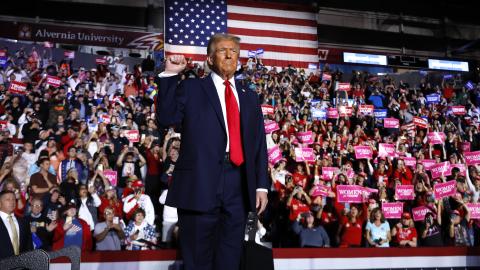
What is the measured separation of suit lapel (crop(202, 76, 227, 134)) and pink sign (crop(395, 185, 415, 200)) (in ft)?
19.2

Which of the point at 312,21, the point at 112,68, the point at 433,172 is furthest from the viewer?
the point at 312,21

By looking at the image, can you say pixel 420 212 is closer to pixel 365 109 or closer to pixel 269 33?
pixel 365 109

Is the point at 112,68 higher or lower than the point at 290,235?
higher

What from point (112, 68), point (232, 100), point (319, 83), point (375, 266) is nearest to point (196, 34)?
point (112, 68)

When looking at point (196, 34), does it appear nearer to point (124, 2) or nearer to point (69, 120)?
point (124, 2)

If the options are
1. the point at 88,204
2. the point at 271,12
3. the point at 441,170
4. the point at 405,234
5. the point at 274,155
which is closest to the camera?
the point at 88,204

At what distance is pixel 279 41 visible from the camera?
51.2 ft

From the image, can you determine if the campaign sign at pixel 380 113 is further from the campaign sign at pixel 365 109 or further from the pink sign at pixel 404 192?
the pink sign at pixel 404 192

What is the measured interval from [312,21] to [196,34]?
4.24 meters

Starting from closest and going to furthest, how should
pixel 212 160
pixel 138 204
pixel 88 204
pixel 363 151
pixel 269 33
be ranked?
pixel 212 160
pixel 88 204
pixel 138 204
pixel 363 151
pixel 269 33

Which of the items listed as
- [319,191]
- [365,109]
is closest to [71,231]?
[319,191]

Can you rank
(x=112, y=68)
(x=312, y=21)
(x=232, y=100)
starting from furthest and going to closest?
1. (x=312, y=21)
2. (x=112, y=68)
3. (x=232, y=100)

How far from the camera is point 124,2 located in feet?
55.3

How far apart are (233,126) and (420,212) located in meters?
5.66
